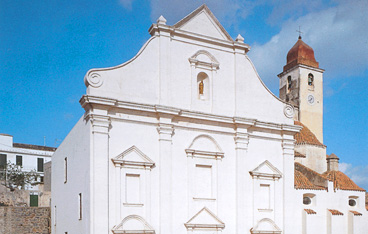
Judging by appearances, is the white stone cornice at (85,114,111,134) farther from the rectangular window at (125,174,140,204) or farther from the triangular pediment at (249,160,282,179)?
the triangular pediment at (249,160,282,179)

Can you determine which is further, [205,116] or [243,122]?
[243,122]

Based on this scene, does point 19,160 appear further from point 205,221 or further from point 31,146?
point 205,221

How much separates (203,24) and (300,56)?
2613cm

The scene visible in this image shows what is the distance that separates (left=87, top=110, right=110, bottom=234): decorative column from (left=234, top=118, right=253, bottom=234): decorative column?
604cm

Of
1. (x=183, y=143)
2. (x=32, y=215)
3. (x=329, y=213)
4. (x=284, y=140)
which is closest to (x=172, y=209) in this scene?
(x=183, y=143)

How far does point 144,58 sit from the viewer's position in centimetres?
1789

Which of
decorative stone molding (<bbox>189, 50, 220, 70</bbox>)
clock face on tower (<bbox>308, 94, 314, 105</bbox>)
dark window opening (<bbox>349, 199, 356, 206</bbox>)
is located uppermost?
clock face on tower (<bbox>308, 94, 314, 105</bbox>)

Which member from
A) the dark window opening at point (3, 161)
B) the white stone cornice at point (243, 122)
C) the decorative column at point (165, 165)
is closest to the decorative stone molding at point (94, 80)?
the decorative column at point (165, 165)

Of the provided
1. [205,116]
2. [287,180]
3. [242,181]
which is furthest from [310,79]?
[205,116]

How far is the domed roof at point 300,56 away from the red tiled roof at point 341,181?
48.7ft

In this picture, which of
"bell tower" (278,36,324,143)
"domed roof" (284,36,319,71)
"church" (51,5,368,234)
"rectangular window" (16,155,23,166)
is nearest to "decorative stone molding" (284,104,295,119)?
"church" (51,5,368,234)

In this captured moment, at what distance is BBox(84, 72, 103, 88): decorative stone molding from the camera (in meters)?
16.4

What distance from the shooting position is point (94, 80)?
16.6 m

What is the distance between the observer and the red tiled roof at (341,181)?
28.3 metres
